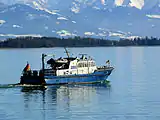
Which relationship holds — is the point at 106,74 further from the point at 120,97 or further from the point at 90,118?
the point at 90,118

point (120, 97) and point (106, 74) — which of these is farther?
point (106, 74)

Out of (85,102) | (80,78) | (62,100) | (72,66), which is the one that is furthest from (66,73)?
(85,102)

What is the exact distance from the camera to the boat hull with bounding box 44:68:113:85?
59.2m

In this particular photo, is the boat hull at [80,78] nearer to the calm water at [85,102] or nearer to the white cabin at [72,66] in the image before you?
the white cabin at [72,66]

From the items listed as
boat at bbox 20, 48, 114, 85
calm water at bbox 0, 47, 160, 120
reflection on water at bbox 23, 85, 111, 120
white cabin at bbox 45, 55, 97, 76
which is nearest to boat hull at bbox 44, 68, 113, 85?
boat at bbox 20, 48, 114, 85

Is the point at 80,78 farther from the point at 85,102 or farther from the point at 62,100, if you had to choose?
the point at 85,102

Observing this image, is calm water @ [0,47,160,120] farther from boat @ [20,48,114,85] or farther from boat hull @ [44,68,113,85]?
boat @ [20,48,114,85]

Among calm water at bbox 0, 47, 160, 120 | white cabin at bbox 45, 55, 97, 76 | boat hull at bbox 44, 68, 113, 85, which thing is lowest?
calm water at bbox 0, 47, 160, 120

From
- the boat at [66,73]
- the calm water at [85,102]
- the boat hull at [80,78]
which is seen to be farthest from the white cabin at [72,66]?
the calm water at [85,102]

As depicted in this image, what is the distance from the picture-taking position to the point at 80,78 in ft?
199

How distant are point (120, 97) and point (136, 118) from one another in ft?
36.2

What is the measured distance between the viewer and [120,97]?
166ft

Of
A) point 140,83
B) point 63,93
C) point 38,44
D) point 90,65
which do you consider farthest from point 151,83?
point 38,44

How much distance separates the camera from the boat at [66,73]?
193 ft
